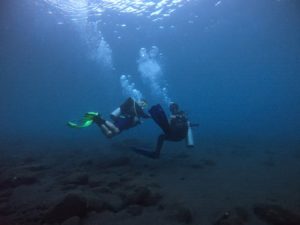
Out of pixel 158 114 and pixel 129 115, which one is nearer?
pixel 158 114

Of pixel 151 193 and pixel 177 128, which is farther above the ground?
pixel 177 128

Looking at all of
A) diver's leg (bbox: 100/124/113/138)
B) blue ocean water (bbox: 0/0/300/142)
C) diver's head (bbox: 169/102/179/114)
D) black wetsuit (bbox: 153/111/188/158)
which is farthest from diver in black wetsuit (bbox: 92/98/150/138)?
blue ocean water (bbox: 0/0/300/142)

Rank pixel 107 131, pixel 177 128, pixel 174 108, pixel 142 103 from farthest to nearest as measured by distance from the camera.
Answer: pixel 142 103, pixel 174 108, pixel 107 131, pixel 177 128

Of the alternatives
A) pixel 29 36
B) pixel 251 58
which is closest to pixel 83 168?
pixel 29 36

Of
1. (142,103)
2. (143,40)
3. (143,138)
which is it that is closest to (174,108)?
(142,103)

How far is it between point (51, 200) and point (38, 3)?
1786 cm

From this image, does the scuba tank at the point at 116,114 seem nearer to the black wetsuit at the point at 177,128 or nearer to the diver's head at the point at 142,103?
the diver's head at the point at 142,103

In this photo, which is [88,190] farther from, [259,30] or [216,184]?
[259,30]

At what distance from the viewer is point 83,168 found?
396 inches

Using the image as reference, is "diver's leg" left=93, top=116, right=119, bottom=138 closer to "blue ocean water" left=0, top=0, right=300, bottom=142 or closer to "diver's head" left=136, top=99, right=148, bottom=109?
"diver's head" left=136, top=99, right=148, bottom=109

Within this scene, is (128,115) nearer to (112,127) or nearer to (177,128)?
(112,127)

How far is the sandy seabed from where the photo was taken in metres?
5.43

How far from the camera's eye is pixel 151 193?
6.57 meters

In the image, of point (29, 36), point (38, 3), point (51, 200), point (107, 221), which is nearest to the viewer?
point (107, 221)
